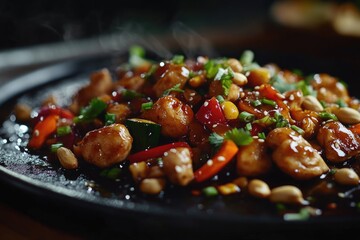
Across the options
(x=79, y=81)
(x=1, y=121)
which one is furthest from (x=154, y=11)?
(x=1, y=121)

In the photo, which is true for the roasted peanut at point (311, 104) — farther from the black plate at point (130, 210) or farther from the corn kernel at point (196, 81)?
the black plate at point (130, 210)

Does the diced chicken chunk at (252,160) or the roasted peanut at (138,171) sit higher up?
the diced chicken chunk at (252,160)

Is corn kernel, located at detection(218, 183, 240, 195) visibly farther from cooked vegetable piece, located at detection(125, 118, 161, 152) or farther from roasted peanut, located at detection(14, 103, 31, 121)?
roasted peanut, located at detection(14, 103, 31, 121)

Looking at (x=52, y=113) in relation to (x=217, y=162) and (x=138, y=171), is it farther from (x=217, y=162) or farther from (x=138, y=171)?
(x=217, y=162)

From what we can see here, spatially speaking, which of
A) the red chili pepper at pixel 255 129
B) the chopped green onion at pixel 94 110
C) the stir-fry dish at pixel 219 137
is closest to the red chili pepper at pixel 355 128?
the stir-fry dish at pixel 219 137

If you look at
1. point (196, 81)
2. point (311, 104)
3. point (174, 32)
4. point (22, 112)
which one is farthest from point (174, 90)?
point (174, 32)

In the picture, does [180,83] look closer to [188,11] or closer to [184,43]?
[184,43]

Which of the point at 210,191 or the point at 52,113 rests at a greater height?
the point at 210,191
